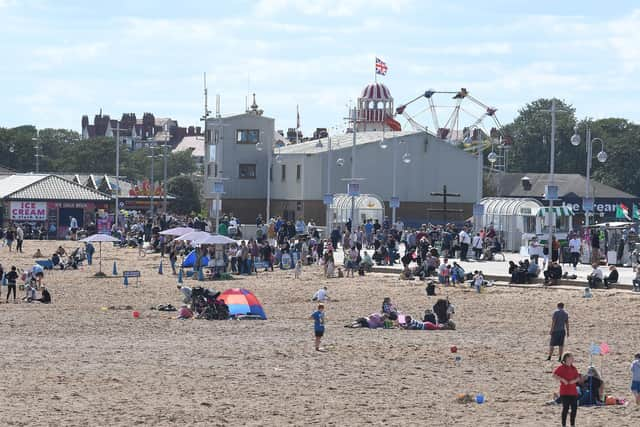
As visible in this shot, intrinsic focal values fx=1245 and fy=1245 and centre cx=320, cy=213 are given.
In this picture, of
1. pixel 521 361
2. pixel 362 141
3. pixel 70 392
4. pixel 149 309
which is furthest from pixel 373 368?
pixel 362 141

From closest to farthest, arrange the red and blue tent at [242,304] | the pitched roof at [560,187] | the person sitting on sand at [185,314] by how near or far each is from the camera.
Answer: the person sitting on sand at [185,314]
the red and blue tent at [242,304]
the pitched roof at [560,187]

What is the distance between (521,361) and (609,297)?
34.7ft

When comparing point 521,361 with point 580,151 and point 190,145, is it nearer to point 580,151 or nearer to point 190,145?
point 580,151

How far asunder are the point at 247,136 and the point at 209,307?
4442cm

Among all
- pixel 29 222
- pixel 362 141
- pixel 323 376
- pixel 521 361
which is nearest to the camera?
pixel 323 376

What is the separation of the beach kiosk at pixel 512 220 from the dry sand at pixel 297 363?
13778 millimetres

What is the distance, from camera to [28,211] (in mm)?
64500

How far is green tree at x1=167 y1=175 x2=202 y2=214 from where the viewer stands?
310 ft

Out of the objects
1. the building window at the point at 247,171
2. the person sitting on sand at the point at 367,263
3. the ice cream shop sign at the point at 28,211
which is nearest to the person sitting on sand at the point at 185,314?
the person sitting on sand at the point at 367,263

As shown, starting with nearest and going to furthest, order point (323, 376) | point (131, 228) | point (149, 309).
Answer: point (323, 376) → point (149, 309) → point (131, 228)

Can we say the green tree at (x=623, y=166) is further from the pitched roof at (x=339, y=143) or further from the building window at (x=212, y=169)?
the building window at (x=212, y=169)

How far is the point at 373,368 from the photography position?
21672 millimetres

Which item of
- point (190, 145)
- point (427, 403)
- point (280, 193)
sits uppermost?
point (190, 145)

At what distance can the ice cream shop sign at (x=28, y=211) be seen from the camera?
211 feet
